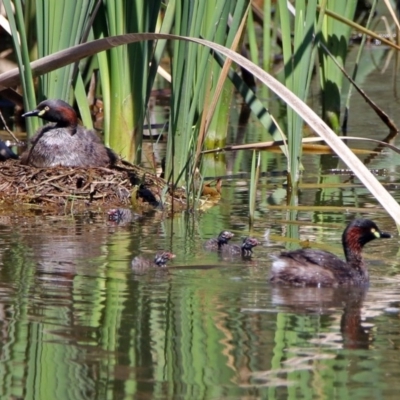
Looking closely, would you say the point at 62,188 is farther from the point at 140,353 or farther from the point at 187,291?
the point at 140,353

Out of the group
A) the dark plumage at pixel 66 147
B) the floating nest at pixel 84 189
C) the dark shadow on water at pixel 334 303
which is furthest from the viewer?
the dark plumage at pixel 66 147

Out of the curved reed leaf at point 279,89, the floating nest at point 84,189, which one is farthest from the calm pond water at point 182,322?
the floating nest at point 84,189

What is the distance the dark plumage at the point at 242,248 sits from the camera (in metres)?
Result: 7.71

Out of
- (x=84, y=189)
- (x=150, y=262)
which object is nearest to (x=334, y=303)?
(x=150, y=262)

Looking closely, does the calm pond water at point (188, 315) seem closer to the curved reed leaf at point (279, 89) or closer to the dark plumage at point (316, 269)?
the dark plumage at point (316, 269)

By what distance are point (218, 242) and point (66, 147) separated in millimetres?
2984

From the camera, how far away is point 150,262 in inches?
286

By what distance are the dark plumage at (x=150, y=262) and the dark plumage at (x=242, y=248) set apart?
0.48m

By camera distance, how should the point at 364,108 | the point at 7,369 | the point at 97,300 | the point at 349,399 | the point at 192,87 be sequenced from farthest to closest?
1. the point at 364,108
2. the point at 192,87
3. the point at 97,300
4. the point at 7,369
5. the point at 349,399

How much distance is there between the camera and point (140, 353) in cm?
545

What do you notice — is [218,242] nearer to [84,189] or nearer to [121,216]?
[121,216]

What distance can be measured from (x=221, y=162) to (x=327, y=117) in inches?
66.9

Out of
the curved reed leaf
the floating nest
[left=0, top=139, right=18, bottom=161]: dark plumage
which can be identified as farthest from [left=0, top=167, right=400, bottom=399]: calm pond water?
[left=0, top=139, right=18, bottom=161]: dark plumage

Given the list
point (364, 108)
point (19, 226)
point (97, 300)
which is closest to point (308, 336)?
point (97, 300)
